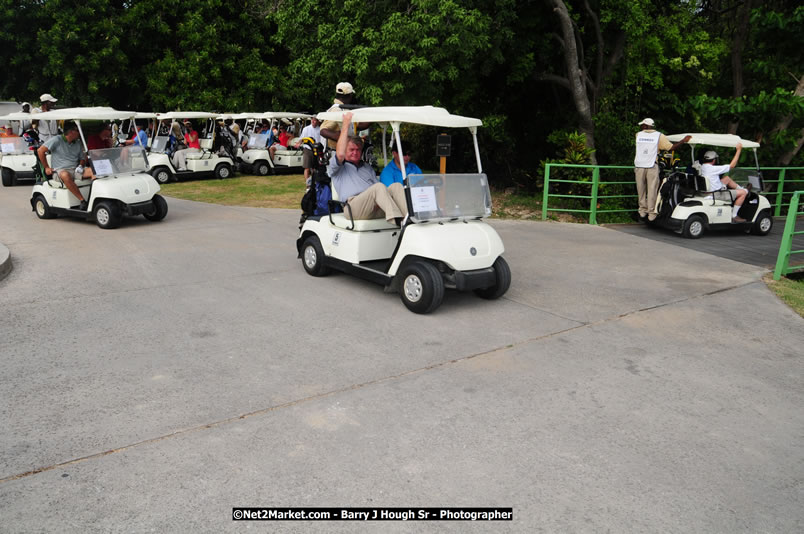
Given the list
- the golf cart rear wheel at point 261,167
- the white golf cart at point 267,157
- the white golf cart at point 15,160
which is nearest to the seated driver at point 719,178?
the white golf cart at point 267,157

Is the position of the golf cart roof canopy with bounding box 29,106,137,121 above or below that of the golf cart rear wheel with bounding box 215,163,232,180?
above

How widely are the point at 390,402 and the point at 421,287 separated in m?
Answer: 1.98

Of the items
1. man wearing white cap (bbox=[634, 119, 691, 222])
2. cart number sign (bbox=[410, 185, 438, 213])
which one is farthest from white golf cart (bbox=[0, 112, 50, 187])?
man wearing white cap (bbox=[634, 119, 691, 222])

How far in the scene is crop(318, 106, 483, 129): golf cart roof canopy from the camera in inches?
245

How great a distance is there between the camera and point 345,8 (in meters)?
12.4

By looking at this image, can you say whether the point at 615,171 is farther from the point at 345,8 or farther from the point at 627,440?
the point at 627,440

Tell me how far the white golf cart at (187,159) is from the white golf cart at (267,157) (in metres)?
0.59

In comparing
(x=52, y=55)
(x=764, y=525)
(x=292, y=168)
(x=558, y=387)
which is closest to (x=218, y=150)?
(x=292, y=168)

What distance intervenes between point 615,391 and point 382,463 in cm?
190

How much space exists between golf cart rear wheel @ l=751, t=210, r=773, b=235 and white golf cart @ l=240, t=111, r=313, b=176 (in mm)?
12465

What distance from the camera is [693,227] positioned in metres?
10.6

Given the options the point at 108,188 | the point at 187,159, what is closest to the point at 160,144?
the point at 187,159

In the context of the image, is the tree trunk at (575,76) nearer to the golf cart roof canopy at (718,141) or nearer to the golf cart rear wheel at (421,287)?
the golf cart roof canopy at (718,141)

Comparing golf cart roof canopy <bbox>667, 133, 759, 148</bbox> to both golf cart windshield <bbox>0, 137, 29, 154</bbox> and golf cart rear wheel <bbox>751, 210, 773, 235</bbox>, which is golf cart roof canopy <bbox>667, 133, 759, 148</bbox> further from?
golf cart windshield <bbox>0, 137, 29, 154</bbox>
